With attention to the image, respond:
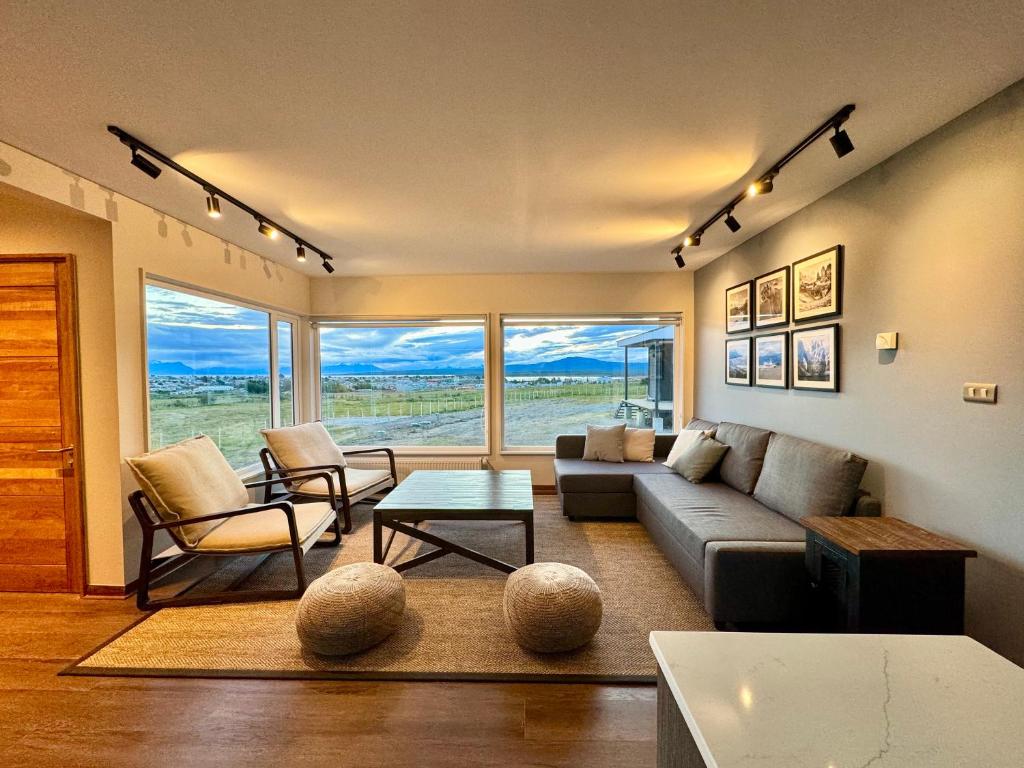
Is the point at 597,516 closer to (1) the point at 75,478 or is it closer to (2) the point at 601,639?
(2) the point at 601,639

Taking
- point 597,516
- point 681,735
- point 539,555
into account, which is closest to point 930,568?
point 681,735

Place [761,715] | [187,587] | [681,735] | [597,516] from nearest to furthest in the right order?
[761,715] → [681,735] → [187,587] → [597,516]

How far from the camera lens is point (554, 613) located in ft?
6.97

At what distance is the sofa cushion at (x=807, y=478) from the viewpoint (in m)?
2.46

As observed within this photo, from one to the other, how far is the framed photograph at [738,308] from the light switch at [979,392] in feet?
6.28

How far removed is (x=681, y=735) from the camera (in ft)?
2.71

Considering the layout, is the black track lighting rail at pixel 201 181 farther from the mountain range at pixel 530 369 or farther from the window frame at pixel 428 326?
the mountain range at pixel 530 369

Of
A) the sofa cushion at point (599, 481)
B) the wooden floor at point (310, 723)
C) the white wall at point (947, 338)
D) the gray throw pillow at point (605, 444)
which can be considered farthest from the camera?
the gray throw pillow at point (605, 444)

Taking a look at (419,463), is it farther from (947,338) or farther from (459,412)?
(947,338)

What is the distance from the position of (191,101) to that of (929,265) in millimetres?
3462

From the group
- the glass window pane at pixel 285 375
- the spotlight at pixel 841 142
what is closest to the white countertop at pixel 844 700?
the spotlight at pixel 841 142

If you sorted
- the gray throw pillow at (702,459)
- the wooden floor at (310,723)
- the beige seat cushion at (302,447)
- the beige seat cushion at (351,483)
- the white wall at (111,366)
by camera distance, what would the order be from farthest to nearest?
the beige seat cushion at (302,447) < the beige seat cushion at (351,483) < the gray throw pillow at (702,459) < the white wall at (111,366) < the wooden floor at (310,723)

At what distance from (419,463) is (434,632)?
2831mm

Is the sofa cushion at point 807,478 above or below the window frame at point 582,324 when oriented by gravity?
below
